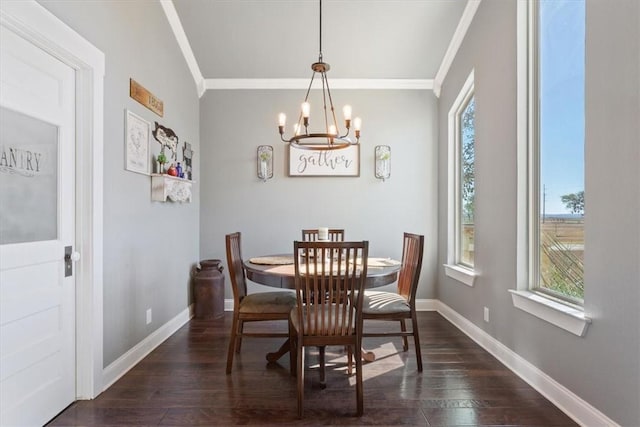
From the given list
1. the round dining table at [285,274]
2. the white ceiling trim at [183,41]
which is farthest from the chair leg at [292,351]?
the white ceiling trim at [183,41]

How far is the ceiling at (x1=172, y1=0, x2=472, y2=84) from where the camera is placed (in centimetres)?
308

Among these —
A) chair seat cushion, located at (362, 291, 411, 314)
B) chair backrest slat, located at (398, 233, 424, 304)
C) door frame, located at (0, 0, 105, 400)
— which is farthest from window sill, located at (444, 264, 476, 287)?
door frame, located at (0, 0, 105, 400)

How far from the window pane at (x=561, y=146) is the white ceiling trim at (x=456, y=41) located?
0.84 metres

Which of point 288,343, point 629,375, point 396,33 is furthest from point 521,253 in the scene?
point 396,33

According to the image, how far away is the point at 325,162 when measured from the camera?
156 inches

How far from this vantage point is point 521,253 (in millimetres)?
2426

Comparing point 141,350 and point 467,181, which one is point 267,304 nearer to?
point 141,350

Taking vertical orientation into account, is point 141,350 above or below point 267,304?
below

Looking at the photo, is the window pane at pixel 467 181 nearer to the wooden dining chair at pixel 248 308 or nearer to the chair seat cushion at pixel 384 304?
the chair seat cushion at pixel 384 304

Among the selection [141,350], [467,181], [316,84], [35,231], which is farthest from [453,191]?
[35,231]

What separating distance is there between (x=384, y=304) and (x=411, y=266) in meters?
0.39

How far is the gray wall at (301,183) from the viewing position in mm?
4004

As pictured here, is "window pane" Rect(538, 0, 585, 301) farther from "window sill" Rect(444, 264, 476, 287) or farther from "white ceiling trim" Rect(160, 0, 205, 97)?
"white ceiling trim" Rect(160, 0, 205, 97)

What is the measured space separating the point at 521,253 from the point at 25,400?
3.03 metres
